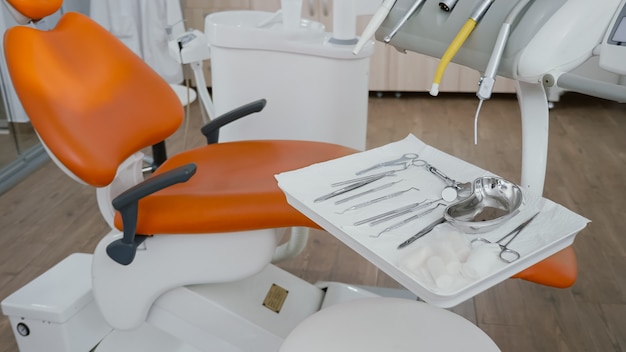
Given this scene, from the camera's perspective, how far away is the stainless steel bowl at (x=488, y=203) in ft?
3.09

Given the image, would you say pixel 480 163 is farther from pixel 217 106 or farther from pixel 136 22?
pixel 136 22

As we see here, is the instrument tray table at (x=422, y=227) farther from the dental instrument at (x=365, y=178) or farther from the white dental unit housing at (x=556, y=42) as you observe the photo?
the white dental unit housing at (x=556, y=42)

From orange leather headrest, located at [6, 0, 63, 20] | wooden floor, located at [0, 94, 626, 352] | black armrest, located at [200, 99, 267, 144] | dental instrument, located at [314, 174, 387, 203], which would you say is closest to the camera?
dental instrument, located at [314, 174, 387, 203]

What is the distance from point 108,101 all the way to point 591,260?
65.4 inches

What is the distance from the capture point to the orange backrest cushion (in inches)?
50.2

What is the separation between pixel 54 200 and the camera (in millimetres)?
2643

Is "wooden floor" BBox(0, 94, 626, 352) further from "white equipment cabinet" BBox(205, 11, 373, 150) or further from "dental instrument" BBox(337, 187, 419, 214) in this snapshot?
"dental instrument" BBox(337, 187, 419, 214)

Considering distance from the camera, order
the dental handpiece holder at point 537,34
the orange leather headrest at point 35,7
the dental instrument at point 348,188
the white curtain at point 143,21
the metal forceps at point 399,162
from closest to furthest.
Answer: the dental handpiece holder at point 537,34 < the dental instrument at point 348,188 < the metal forceps at point 399,162 < the orange leather headrest at point 35,7 < the white curtain at point 143,21

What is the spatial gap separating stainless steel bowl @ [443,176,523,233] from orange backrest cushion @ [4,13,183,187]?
74 centimetres

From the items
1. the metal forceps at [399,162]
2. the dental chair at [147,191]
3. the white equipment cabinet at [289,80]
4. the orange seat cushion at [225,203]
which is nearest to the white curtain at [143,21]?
the white equipment cabinet at [289,80]

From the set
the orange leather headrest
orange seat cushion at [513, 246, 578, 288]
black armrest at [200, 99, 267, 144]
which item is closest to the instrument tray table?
orange seat cushion at [513, 246, 578, 288]

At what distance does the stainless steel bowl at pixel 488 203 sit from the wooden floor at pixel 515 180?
93 centimetres

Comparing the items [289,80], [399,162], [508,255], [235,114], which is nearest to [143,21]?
[289,80]

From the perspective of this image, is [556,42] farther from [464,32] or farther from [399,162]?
[399,162]
